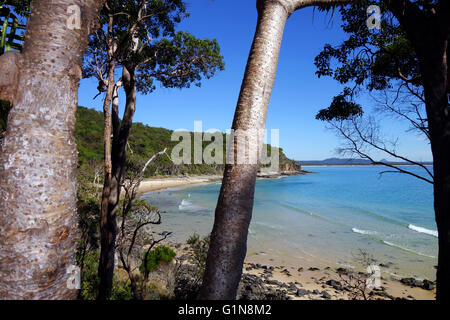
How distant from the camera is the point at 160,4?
5758 mm

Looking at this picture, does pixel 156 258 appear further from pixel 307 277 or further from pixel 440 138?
pixel 440 138

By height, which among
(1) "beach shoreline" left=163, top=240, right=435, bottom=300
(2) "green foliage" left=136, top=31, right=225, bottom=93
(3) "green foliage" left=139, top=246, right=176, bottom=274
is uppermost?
(2) "green foliage" left=136, top=31, right=225, bottom=93

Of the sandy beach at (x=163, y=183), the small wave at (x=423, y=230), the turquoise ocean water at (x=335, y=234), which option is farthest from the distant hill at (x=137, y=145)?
the small wave at (x=423, y=230)

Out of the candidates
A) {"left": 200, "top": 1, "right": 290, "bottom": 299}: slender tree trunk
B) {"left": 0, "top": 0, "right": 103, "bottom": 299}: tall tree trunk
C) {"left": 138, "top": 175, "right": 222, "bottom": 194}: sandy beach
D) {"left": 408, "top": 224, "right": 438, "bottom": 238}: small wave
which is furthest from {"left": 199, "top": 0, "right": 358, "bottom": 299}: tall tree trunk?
{"left": 138, "top": 175, "right": 222, "bottom": 194}: sandy beach

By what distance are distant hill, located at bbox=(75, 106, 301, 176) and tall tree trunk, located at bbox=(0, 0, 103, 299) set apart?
59.4ft

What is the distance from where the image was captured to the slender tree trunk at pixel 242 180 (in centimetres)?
172

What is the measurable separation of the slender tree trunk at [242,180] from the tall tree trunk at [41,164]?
90cm

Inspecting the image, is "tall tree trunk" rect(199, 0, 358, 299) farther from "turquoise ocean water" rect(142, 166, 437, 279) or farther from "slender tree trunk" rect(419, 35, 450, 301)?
"turquoise ocean water" rect(142, 166, 437, 279)

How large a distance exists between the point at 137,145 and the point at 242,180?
38914mm

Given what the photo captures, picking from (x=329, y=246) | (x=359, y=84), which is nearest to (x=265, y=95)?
(x=359, y=84)

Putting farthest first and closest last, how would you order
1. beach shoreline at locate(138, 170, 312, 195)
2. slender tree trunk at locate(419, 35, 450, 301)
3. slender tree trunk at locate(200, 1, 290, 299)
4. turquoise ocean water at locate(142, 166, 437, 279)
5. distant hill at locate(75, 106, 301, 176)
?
1. beach shoreline at locate(138, 170, 312, 195)
2. distant hill at locate(75, 106, 301, 176)
3. turquoise ocean water at locate(142, 166, 437, 279)
4. slender tree trunk at locate(419, 35, 450, 301)
5. slender tree trunk at locate(200, 1, 290, 299)

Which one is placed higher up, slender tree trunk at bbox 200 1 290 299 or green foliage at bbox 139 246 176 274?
slender tree trunk at bbox 200 1 290 299

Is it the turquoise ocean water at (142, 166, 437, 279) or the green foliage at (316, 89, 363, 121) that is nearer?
the green foliage at (316, 89, 363, 121)

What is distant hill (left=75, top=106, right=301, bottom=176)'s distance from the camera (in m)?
31.2
